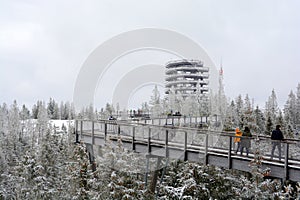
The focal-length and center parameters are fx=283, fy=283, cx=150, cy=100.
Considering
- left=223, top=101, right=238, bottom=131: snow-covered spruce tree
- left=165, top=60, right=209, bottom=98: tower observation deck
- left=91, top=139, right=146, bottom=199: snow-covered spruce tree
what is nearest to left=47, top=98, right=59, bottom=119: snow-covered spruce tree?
left=165, top=60, right=209, bottom=98: tower observation deck

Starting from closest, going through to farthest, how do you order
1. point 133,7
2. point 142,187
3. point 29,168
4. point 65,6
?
point 142,187, point 29,168, point 65,6, point 133,7

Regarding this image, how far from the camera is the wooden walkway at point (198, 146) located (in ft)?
34.0

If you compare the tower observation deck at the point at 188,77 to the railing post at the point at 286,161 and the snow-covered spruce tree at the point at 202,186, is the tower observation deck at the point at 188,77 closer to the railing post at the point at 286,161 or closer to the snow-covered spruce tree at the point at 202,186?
the snow-covered spruce tree at the point at 202,186

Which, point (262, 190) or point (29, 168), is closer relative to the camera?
point (262, 190)

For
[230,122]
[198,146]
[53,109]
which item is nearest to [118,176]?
[198,146]

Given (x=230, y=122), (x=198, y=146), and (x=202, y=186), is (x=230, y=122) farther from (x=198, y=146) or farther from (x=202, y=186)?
(x=198, y=146)

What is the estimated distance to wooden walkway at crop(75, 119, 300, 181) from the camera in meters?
10.4

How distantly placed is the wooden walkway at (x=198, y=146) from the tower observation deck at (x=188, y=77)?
8419 cm

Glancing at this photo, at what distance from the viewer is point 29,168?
27.4m

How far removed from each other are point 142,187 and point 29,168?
14.9 metres

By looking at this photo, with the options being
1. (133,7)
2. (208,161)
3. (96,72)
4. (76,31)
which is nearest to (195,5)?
(133,7)

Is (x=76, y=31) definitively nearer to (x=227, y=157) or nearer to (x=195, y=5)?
(x=195, y=5)

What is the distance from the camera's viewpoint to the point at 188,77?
350 ft

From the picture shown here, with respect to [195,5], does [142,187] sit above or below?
below
